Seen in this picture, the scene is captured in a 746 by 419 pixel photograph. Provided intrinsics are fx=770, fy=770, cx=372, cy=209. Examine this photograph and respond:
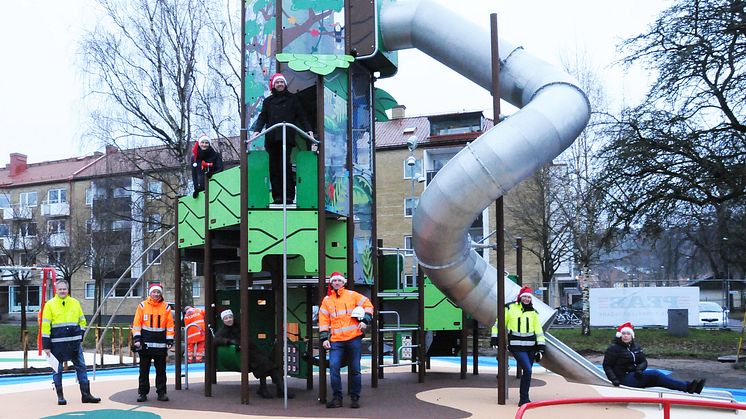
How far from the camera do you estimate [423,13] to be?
1195cm

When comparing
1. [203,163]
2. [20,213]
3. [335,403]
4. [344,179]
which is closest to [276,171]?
[344,179]

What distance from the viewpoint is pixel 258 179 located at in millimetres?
10688

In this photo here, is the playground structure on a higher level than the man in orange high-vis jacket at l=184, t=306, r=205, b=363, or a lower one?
higher

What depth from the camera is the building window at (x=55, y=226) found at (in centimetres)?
4159

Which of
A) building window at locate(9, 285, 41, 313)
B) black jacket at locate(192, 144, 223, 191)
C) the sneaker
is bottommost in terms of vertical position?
building window at locate(9, 285, 41, 313)

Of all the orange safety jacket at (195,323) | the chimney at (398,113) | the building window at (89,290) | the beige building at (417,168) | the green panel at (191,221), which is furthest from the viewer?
the building window at (89,290)

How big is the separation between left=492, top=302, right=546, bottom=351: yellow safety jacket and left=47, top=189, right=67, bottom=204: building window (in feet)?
166

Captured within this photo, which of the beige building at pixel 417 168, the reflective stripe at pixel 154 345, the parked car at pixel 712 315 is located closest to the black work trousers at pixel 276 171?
the reflective stripe at pixel 154 345

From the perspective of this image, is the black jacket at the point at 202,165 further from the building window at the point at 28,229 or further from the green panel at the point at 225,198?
the building window at the point at 28,229

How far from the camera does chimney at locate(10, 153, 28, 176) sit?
60.5 m

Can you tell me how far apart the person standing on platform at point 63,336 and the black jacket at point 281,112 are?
144 inches

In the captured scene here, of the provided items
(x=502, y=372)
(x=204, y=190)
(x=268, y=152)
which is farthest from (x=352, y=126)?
(x=502, y=372)

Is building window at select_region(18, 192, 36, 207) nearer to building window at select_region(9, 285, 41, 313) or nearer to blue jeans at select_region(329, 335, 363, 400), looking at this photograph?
building window at select_region(9, 285, 41, 313)

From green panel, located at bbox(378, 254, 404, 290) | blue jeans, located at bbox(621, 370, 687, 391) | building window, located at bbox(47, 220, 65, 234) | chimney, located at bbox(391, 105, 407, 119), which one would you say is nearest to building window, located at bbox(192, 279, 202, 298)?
building window, located at bbox(47, 220, 65, 234)
